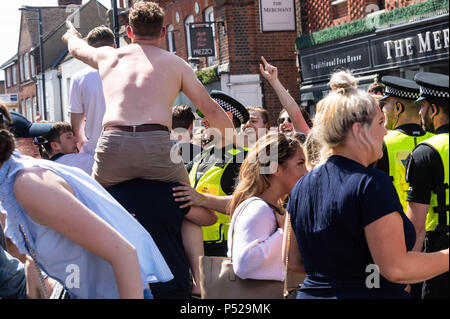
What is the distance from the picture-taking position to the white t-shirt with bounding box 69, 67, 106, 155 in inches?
200

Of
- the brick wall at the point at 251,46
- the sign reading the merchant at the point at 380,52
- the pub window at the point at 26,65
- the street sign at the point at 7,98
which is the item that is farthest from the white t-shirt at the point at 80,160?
the pub window at the point at 26,65

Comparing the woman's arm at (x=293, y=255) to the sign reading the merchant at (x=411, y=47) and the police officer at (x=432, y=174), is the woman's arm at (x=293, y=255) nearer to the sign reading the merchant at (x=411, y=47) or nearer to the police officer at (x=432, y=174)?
the police officer at (x=432, y=174)

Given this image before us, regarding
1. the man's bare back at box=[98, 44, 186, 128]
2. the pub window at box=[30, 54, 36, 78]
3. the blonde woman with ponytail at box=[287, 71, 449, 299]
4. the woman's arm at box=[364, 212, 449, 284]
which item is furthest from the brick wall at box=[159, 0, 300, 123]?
the pub window at box=[30, 54, 36, 78]

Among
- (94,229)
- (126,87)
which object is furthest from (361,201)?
(126,87)

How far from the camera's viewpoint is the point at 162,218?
12.1 feet

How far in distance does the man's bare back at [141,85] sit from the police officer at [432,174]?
1440mm

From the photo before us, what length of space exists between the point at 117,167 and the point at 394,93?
258cm

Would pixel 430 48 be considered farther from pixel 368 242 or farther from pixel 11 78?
pixel 11 78

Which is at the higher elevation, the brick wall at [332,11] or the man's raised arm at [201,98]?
the brick wall at [332,11]

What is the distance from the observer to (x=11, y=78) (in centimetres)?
5800

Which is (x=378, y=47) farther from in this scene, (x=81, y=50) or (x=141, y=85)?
(x=141, y=85)

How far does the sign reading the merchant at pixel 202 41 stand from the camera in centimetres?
2205

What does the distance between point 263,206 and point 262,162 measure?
0.34 metres

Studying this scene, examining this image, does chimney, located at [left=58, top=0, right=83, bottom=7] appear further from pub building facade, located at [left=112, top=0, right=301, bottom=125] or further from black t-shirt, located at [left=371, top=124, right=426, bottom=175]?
black t-shirt, located at [left=371, top=124, right=426, bottom=175]
